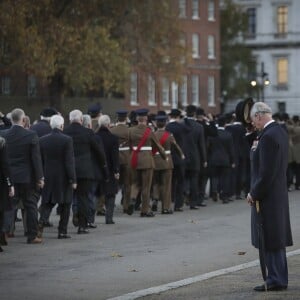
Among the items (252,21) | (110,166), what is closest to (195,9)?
(252,21)

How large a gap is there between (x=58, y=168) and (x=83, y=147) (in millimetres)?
1668

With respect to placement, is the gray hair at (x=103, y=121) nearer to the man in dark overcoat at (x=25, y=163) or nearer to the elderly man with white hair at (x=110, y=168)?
the elderly man with white hair at (x=110, y=168)

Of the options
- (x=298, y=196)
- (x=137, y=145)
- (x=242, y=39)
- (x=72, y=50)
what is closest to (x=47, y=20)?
(x=72, y=50)

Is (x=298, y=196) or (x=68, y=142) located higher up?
(x=68, y=142)

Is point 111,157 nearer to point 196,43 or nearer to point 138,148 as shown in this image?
point 138,148

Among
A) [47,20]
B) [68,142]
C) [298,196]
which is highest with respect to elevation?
[47,20]

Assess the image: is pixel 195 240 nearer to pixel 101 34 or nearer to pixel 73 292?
pixel 73 292

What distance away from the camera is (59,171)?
19109mm

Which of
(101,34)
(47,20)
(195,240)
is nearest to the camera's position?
(195,240)

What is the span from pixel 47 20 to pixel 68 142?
23.7 metres

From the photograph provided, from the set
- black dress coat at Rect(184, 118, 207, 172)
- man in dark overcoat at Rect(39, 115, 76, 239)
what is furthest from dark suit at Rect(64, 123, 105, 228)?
black dress coat at Rect(184, 118, 207, 172)

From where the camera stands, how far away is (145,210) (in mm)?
23625

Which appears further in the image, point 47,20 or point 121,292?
point 47,20

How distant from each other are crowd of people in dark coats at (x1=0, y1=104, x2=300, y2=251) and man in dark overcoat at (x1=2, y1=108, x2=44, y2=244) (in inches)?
0.6
